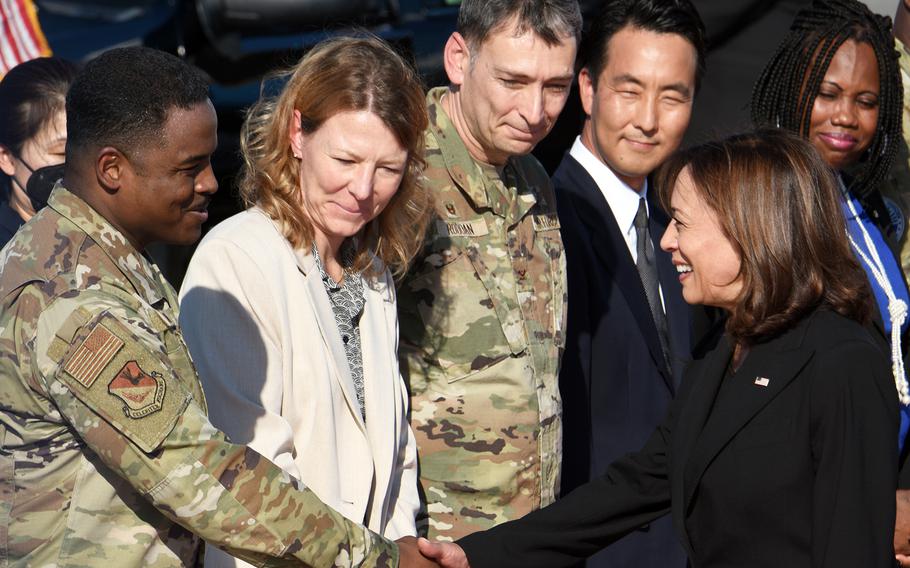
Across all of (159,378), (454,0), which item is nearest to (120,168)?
(159,378)

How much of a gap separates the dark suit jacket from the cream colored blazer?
2.64 ft

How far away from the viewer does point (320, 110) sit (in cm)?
263

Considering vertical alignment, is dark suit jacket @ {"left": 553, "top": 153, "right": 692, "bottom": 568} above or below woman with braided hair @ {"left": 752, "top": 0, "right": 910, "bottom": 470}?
below

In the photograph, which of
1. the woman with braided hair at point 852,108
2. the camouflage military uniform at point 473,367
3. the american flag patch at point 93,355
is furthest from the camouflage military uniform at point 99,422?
the woman with braided hair at point 852,108

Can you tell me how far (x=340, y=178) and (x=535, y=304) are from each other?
2.52 ft

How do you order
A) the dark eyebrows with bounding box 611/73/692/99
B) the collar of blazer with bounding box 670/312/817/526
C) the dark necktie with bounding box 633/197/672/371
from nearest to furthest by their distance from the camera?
the collar of blazer with bounding box 670/312/817/526
the dark necktie with bounding box 633/197/672/371
the dark eyebrows with bounding box 611/73/692/99

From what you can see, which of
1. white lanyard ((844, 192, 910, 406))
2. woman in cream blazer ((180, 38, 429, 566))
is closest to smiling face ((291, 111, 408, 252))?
woman in cream blazer ((180, 38, 429, 566))

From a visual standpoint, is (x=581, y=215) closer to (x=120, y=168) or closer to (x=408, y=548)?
(x=408, y=548)

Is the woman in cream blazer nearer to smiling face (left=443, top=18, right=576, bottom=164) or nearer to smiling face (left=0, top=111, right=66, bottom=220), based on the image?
smiling face (left=443, top=18, right=576, bottom=164)

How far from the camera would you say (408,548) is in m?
2.64

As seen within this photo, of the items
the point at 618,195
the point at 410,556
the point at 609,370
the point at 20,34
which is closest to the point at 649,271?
the point at 618,195

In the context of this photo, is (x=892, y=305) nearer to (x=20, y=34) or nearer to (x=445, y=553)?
(x=445, y=553)

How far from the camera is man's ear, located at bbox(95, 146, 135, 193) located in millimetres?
2125

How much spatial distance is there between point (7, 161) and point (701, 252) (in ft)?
6.65
